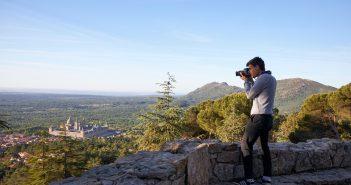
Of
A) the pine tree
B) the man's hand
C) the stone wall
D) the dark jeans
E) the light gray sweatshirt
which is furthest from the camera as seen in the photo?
the pine tree

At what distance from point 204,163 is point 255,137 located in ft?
3.03

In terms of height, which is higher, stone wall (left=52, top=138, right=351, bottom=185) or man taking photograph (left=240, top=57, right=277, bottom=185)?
man taking photograph (left=240, top=57, right=277, bottom=185)

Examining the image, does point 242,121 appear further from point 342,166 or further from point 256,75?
point 256,75

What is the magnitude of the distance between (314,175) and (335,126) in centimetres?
1802

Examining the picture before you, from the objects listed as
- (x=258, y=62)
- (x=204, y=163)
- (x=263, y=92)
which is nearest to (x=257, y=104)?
(x=263, y=92)

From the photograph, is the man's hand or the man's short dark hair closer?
the man's short dark hair

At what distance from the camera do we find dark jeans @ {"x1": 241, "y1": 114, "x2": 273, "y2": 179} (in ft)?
18.4

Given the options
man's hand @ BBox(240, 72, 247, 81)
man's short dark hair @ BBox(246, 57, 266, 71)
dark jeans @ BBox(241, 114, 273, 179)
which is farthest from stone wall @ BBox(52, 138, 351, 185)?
man's short dark hair @ BBox(246, 57, 266, 71)

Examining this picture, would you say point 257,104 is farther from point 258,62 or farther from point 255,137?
point 258,62

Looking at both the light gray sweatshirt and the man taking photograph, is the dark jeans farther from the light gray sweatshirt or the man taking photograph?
the light gray sweatshirt

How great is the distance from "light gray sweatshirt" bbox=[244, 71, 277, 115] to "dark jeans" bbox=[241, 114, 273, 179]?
114 mm

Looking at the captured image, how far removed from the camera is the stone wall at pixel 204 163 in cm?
451

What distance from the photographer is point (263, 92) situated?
5.53 metres

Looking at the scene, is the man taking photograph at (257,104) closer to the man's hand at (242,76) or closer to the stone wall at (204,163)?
the man's hand at (242,76)
